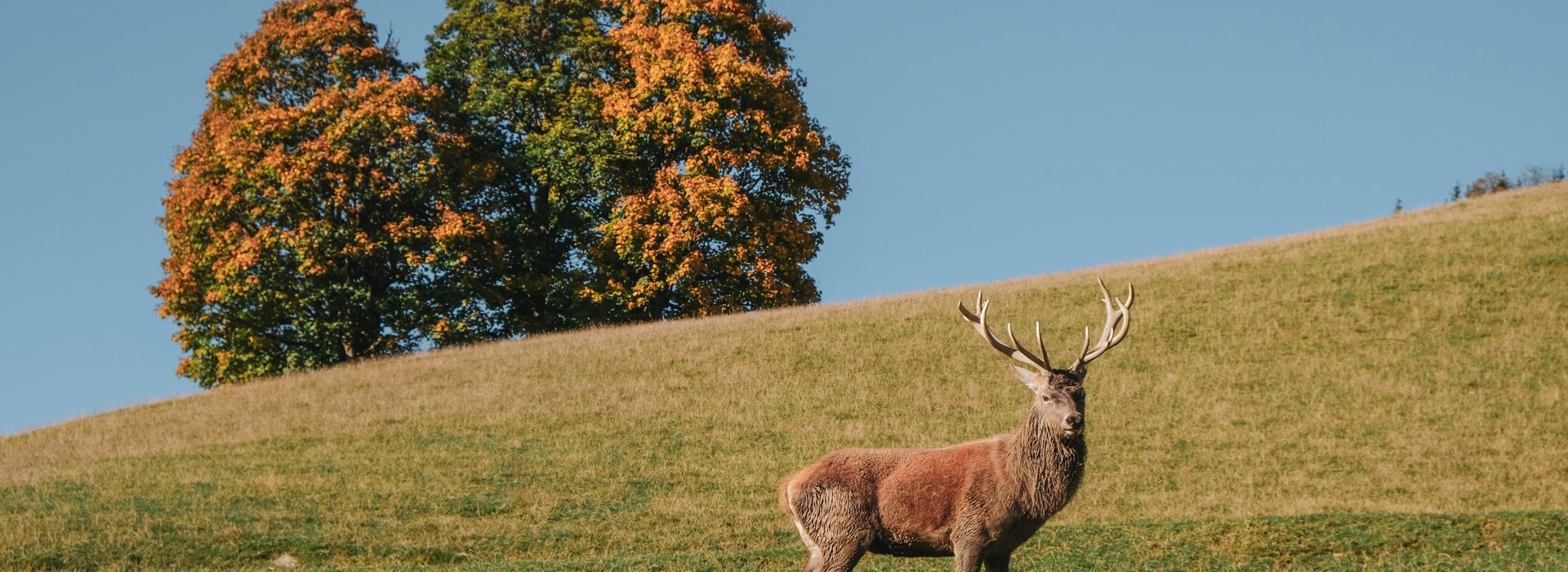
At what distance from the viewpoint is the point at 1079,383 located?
11812 mm

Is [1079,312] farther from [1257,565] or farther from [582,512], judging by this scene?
[1257,565]

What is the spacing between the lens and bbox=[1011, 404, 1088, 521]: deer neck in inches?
460

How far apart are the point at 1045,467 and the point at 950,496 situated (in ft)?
2.73

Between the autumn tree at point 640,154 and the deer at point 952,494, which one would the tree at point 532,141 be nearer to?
the autumn tree at point 640,154

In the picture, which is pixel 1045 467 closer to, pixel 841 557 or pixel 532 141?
pixel 841 557

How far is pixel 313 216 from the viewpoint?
40094mm

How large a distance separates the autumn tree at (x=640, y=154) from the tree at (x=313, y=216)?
212 centimetres

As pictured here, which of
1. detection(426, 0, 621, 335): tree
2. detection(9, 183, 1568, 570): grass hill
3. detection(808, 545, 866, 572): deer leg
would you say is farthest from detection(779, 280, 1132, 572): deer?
detection(426, 0, 621, 335): tree

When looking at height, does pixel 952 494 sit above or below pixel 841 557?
above

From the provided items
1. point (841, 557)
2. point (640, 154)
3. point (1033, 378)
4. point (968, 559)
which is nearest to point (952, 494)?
point (968, 559)

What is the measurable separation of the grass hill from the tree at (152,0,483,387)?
3131 mm

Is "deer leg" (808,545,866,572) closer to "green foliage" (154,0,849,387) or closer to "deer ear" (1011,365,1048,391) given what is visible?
"deer ear" (1011,365,1048,391)

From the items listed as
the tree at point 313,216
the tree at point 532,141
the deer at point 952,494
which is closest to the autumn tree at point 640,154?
the tree at point 532,141

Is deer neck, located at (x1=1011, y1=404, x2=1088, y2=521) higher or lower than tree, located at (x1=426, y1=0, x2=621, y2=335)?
lower
